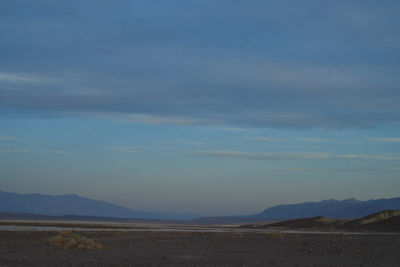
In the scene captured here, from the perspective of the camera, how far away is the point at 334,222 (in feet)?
315

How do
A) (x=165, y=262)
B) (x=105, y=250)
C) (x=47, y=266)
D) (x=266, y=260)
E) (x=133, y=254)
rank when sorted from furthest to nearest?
(x=105, y=250) < (x=133, y=254) < (x=266, y=260) < (x=165, y=262) < (x=47, y=266)

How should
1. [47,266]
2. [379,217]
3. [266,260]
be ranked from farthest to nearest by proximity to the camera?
[379,217] → [266,260] → [47,266]

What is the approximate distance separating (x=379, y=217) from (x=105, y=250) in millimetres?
70673

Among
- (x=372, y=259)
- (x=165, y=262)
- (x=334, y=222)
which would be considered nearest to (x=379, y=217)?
(x=334, y=222)

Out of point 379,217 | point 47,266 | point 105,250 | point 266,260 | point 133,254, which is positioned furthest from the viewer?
point 379,217

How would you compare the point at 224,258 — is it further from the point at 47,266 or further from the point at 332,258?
the point at 47,266

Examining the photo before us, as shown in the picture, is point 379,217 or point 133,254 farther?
point 379,217

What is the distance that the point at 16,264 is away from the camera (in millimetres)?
22484

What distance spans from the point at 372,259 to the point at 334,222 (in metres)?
71.2

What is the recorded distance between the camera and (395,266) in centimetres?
2389

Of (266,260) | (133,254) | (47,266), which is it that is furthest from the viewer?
(133,254)

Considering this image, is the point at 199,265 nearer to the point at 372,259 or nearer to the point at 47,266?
the point at 47,266

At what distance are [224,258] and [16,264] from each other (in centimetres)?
956

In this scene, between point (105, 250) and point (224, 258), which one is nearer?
point (224, 258)
